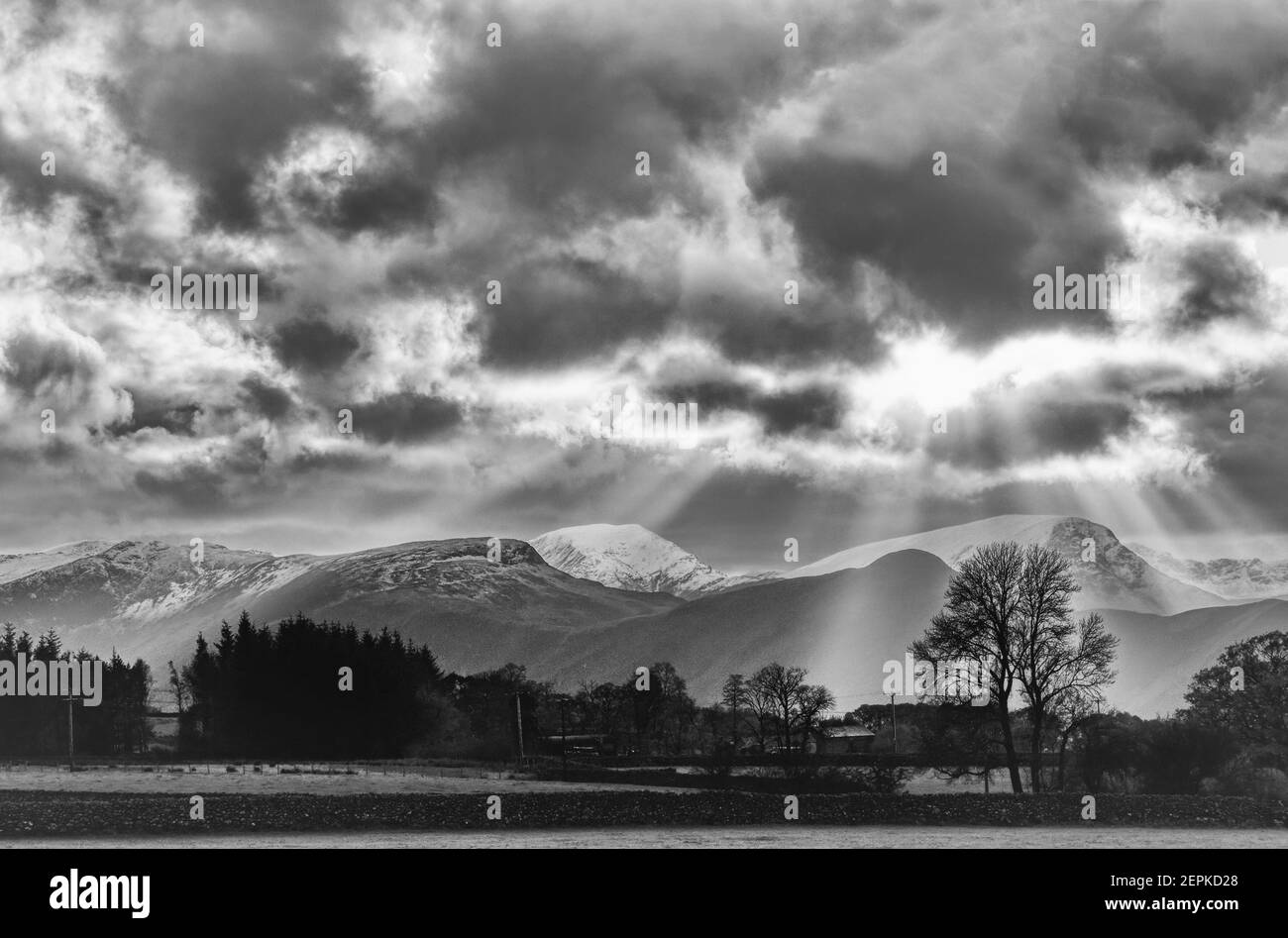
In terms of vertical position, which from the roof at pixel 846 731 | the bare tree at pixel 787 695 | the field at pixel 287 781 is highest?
the bare tree at pixel 787 695

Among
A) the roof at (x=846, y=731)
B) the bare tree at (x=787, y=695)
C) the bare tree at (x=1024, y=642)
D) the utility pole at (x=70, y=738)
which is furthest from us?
the roof at (x=846, y=731)

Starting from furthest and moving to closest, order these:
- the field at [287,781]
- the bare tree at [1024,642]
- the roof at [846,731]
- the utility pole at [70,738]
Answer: the roof at [846,731] → the utility pole at [70,738] → the field at [287,781] → the bare tree at [1024,642]

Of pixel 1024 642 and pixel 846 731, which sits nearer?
pixel 1024 642

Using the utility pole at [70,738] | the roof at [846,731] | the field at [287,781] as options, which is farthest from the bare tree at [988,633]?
the utility pole at [70,738]

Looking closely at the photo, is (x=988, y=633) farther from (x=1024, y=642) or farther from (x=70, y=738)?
(x=70, y=738)

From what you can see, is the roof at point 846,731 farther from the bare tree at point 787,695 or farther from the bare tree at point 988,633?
the bare tree at point 988,633

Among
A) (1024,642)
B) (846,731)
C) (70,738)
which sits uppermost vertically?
(1024,642)

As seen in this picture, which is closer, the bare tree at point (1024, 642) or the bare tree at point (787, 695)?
the bare tree at point (1024, 642)

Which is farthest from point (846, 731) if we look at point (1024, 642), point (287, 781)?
point (1024, 642)

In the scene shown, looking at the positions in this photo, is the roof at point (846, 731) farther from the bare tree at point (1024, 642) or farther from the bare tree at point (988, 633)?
the bare tree at point (988, 633)

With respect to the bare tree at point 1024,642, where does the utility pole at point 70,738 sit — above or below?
below
